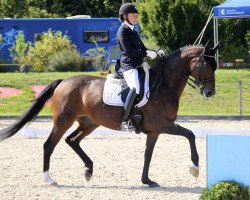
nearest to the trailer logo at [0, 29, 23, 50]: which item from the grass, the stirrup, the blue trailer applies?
the blue trailer

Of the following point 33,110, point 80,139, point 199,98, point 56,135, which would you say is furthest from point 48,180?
point 199,98

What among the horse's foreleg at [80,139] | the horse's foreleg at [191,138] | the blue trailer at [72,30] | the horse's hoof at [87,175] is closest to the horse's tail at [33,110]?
the horse's foreleg at [80,139]

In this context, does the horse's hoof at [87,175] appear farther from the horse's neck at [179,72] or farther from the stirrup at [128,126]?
the horse's neck at [179,72]

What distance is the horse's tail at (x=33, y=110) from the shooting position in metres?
10.3

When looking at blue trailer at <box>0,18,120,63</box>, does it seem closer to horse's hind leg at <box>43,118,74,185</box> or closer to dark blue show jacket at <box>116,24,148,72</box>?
horse's hind leg at <box>43,118,74,185</box>

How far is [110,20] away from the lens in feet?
111

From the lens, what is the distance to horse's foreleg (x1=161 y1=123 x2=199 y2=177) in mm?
9109

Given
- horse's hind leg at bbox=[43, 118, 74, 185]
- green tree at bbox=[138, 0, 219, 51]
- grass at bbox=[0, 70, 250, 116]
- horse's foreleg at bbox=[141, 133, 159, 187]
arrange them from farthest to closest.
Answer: green tree at bbox=[138, 0, 219, 51]
grass at bbox=[0, 70, 250, 116]
horse's hind leg at bbox=[43, 118, 74, 185]
horse's foreleg at bbox=[141, 133, 159, 187]

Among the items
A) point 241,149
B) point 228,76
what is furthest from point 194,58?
point 228,76

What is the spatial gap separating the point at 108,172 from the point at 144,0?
22.3m

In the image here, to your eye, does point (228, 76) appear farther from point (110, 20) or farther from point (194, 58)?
point (194, 58)

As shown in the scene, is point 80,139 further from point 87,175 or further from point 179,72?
point 179,72

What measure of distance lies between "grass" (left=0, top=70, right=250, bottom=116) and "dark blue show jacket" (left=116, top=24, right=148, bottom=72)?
10.4m

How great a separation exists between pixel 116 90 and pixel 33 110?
1408mm
